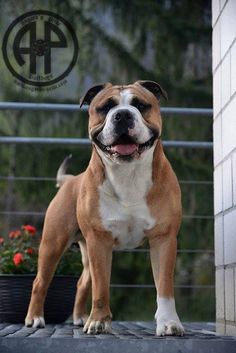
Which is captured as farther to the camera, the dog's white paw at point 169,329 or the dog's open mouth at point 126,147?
the dog's open mouth at point 126,147

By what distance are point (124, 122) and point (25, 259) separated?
4.31ft

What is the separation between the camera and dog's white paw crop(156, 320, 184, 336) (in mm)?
2211

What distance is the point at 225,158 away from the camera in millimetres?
2396

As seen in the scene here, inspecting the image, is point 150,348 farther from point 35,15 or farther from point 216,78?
point 35,15

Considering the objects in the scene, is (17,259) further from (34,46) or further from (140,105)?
(34,46)

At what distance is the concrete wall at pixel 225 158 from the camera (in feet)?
7.47

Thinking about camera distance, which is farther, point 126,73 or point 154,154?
point 126,73

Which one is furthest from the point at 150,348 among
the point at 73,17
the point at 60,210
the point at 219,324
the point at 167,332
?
the point at 73,17

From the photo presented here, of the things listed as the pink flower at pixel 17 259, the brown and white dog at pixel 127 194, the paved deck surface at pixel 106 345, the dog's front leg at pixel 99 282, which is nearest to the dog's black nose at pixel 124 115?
the brown and white dog at pixel 127 194

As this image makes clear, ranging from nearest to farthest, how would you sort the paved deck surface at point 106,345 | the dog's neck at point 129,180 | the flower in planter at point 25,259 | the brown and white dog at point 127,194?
the paved deck surface at point 106,345
the brown and white dog at point 127,194
the dog's neck at point 129,180
the flower in planter at point 25,259

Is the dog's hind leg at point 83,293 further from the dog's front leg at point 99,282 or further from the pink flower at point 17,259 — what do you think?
the dog's front leg at point 99,282

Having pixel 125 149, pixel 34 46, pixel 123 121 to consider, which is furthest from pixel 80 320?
pixel 34 46

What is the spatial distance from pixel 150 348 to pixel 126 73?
5.36 metres

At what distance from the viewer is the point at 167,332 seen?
2.21 metres
